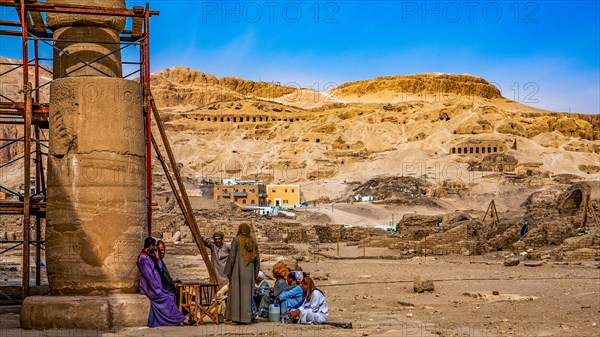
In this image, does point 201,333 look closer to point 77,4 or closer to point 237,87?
point 77,4

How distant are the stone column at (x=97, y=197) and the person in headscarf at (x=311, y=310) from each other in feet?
5.67

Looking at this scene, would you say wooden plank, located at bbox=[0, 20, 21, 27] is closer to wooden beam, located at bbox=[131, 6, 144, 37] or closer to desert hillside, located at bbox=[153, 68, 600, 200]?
wooden beam, located at bbox=[131, 6, 144, 37]

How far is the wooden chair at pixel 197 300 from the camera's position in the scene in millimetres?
8570

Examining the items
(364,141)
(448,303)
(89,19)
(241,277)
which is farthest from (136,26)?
(364,141)

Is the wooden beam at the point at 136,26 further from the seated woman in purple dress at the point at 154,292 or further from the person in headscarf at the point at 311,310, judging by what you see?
the person in headscarf at the point at 311,310

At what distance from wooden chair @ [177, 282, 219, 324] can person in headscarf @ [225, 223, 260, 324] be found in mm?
168

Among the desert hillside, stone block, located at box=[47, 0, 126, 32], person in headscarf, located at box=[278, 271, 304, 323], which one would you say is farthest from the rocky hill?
stone block, located at box=[47, 0, 126, 32]

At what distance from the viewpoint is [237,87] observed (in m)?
144

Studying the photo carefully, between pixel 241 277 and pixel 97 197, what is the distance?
5.63 ft

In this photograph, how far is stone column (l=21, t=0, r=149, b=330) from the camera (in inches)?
323

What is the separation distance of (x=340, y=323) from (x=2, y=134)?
6635 cm

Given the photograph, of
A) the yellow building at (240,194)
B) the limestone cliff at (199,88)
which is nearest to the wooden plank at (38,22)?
the yellow building at (240,194)

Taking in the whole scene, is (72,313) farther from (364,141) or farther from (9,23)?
(364,141)

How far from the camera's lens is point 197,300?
8.54 meters
